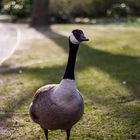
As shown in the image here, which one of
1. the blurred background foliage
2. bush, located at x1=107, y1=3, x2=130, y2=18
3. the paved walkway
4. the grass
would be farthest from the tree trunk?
bush, located at x1=107, y1=3, x2=130, y2=18

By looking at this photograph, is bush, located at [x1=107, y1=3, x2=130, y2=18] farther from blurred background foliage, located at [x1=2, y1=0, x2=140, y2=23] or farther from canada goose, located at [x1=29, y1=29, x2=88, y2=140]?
canada goose, located at [x1=29, y1=29, x2=88, y2=140]

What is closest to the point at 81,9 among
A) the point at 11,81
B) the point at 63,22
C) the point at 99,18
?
the point at 99,18

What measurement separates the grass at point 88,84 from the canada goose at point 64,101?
39.8 inches

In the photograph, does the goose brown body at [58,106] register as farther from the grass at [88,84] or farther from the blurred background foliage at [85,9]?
the blurred background foliage at [85,9]

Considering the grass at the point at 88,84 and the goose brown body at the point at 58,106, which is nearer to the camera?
the goose brown body at the point at 58,106

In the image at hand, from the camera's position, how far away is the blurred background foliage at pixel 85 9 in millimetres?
28938

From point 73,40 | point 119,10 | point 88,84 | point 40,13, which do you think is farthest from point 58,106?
point 119,10

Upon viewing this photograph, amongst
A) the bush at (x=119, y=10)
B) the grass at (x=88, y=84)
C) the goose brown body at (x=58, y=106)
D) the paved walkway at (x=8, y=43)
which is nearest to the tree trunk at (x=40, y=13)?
the paved walkway at (x=8, y=43)

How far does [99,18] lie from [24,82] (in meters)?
21.4

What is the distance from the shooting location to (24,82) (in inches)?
393

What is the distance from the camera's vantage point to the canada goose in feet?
16.8

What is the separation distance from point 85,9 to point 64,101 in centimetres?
2634

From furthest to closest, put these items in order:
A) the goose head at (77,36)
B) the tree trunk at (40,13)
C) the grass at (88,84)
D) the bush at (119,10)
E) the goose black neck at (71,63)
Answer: the bush at (119,10) → the tree trunk at (40,13) → the grass at (88,84) → the goose black neck at (71,63) → the goose head at (77,36)

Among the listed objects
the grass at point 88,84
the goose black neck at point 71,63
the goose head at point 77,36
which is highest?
the goose head at point 77,36
